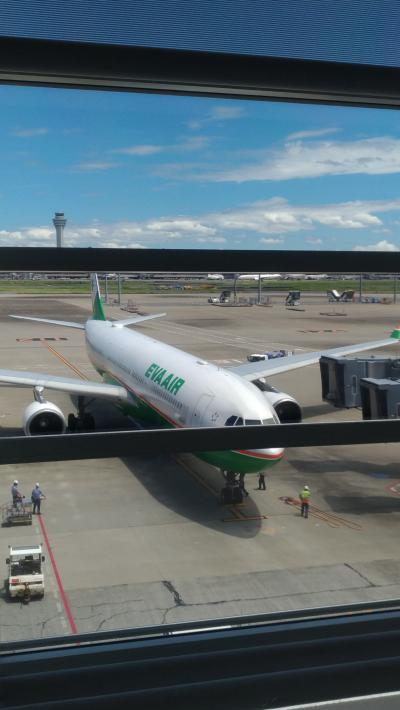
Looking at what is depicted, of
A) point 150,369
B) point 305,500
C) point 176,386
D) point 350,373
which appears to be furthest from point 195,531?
point 150,369

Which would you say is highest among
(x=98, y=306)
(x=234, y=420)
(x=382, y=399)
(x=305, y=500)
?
(x=98, y=306)

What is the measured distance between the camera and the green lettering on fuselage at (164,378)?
934 cm

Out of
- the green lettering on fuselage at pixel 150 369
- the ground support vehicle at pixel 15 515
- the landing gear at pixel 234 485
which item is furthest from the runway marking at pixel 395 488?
the green lettering on fuselage at pixel 150 369

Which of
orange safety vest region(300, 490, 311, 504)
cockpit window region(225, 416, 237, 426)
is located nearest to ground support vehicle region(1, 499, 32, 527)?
orange safety vest region(300, 490, 311, 504)

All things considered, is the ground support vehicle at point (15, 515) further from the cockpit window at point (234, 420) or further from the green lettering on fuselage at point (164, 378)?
the green lettering on fuselage at point (164, 378)

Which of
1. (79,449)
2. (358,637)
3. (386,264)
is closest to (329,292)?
(386,264)

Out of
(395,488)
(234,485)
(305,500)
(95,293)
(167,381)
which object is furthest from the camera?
(167,381)

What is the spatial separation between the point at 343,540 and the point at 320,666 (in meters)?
2.69

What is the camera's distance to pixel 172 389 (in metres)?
9.32

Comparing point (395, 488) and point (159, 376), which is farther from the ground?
point (159, 376)

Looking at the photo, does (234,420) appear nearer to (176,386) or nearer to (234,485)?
(176,386)

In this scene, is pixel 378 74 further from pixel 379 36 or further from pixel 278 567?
pixel 278 567

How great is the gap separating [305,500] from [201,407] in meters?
2.92

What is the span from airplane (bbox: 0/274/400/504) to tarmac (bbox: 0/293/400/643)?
1.39 feet
